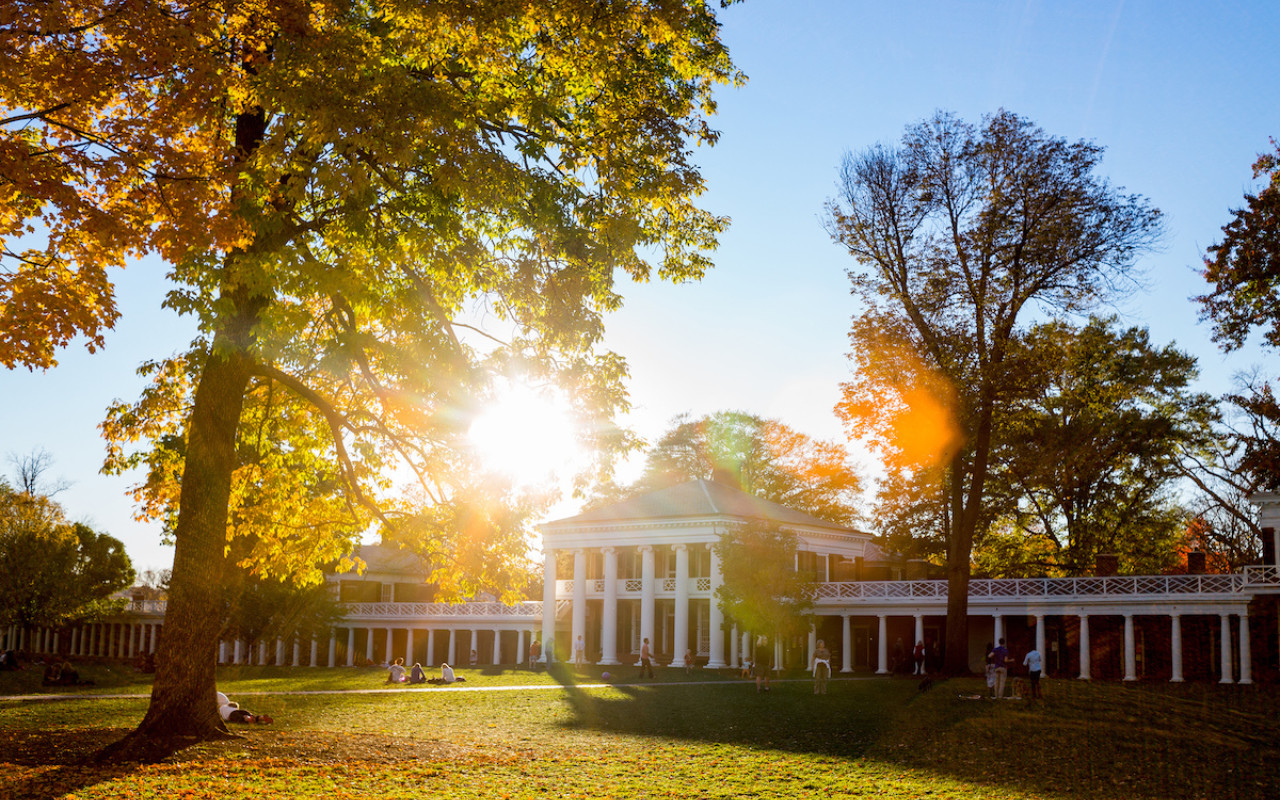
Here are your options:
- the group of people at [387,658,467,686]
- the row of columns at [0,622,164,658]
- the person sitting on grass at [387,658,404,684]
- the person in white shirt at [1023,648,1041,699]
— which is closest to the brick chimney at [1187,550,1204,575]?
the person in white shirt at [1023,648,1041,699]

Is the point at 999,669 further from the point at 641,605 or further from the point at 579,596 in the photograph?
the point at 579,596

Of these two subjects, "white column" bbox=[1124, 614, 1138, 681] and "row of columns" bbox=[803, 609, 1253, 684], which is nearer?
"row of columns" bbox=[803, 609, 1253, 684]

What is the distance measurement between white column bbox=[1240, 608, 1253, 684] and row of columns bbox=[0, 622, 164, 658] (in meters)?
65.1

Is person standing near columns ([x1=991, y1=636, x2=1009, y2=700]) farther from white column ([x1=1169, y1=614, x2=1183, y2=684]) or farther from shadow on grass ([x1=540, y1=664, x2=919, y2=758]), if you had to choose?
white column ([x1=1169, y1=614, x2=1183, y2=684])

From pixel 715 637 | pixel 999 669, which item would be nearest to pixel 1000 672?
pixel 999 669

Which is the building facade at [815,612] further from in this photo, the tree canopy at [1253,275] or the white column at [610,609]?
the tree canopy at [1253,275]

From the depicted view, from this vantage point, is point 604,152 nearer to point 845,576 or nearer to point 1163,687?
point 1163,687

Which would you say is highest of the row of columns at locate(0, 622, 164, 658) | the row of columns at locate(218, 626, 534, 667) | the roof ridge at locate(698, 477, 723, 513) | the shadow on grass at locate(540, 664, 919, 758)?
the roof ridge at locate(698, 477, 723, 513)

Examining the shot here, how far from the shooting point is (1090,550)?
48.9 metres

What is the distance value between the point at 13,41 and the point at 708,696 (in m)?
22.8

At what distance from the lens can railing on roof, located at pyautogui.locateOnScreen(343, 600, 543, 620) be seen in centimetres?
5631

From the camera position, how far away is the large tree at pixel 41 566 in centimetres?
5097

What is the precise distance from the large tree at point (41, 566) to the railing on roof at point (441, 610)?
13.2 m

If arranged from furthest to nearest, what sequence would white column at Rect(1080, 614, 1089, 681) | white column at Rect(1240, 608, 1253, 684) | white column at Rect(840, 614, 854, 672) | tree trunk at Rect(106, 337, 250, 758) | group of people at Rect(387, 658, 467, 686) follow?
white column at Rect(840, 614, 854, 672), white column at Rect(1080, 614, 1089, 681), white column at Rect(1240, 608, 1253, 684), group of people at Rect(387, 658, 467, 686), tree trunk at Rect(106, 337, 250, 758)
